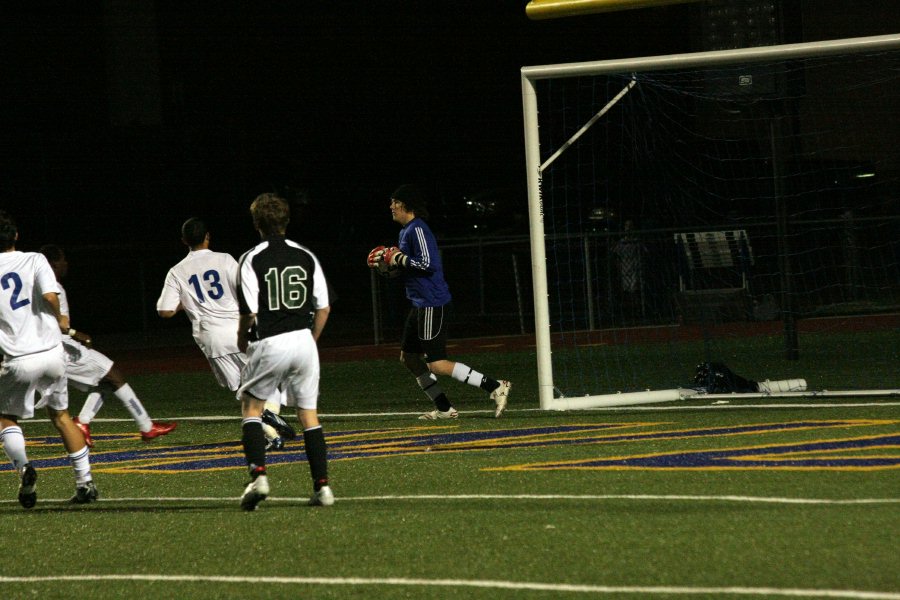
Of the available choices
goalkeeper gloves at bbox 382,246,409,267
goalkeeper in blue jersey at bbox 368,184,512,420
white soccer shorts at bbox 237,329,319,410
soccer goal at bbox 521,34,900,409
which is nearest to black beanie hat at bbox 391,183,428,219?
goalkeeper in blue jersey at bbox 368,184,512,420

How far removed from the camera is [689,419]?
439 inches

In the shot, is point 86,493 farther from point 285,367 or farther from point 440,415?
point 440,415

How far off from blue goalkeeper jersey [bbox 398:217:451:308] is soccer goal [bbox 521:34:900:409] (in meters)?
1.16

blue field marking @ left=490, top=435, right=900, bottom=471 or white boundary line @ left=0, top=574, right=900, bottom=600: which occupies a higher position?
white boundary line @ left=0, top=574, right=900, bottom=600

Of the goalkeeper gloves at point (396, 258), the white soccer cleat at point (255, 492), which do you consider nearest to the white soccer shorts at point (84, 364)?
the goalkeeper gloves at point (396, 258)

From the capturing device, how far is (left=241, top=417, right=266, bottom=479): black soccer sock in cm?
754

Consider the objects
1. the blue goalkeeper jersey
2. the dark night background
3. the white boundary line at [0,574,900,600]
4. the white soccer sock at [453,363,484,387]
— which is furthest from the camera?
the dark night background

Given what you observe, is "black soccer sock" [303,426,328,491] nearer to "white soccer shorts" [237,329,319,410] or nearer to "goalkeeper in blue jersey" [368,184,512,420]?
"white soccer shorts" [237,329,319,410]

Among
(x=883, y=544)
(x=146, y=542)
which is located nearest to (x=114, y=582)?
(x=146, y=542)

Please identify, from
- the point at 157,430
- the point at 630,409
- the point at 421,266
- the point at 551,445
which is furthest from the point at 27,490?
the point at 630,409

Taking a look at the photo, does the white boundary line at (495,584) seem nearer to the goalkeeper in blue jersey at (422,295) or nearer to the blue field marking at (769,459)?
the blue field marking at (769,459)

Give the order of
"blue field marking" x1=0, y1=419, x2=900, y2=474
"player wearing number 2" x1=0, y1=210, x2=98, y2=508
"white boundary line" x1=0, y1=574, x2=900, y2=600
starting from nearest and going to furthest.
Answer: "white boundary line" x1=0, y1=574, x2=900, y2=600
"player wearing number 2" x1=0, y1=210, x2=98, y2=508
"blue field marking" x1=0, y1=419, x2=900, y2=474

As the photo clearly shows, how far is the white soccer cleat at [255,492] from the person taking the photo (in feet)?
24.4

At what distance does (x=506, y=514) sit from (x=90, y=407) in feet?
19.2
